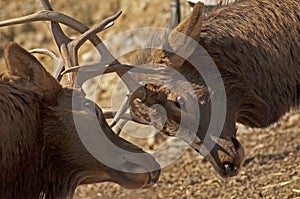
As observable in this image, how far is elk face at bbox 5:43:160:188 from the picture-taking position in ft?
15.0

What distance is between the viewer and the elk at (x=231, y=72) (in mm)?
5598

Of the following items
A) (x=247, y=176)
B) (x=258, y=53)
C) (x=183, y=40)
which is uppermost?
(x=183, y=40)

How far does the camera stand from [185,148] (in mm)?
8328

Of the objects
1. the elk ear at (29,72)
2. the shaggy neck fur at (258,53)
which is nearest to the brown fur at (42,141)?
the elk ear at (29,72)

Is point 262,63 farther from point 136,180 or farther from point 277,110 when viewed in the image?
point 136,180

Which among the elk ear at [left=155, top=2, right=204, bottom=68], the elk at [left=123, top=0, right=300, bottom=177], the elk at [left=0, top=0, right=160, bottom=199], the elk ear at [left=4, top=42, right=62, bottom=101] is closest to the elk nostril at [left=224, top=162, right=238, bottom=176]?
the elk at [left=123, top=0, right=300, bottom=177]

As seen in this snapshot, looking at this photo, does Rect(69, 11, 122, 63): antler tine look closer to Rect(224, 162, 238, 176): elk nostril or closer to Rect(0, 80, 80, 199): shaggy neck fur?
Rect(0, 80, 80, 199): shaggy neck fur

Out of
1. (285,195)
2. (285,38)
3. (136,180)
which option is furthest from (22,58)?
(285,195)

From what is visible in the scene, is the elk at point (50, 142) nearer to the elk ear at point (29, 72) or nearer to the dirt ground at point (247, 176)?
the elk ear at point (29, 72)

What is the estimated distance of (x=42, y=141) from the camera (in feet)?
15.0

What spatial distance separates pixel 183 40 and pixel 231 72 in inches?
19.1

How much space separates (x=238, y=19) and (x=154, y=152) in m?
2.82

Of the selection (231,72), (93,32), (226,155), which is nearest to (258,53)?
(231,72)

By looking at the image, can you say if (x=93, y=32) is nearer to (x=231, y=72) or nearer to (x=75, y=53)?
(x=75, y=53)
